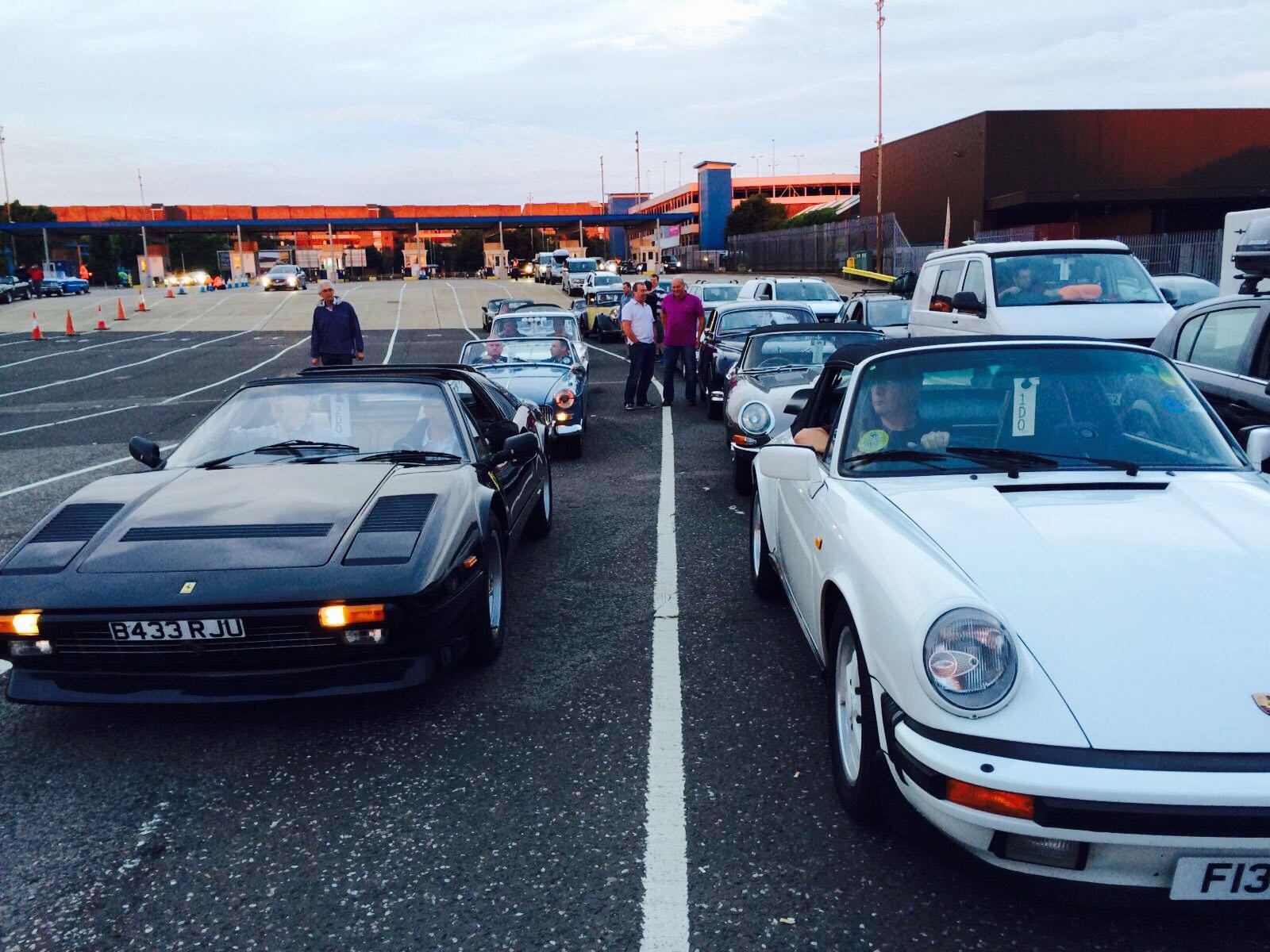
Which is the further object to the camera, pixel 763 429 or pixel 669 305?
pixel 669 305

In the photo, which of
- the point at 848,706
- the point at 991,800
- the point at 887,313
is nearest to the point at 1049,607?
the point at 991,800

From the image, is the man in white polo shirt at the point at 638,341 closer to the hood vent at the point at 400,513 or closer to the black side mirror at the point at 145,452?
the black side mirror at the point at 145,452

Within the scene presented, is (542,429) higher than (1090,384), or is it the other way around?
(1090,384)

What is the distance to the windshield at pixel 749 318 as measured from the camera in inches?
541

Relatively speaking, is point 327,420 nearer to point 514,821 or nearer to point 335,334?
point 514,821

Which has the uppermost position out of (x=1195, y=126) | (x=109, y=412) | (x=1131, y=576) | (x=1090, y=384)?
(x=1195, y=126)

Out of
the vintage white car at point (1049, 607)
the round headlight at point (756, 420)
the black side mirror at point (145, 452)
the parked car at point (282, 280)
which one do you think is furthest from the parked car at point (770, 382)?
the parked car at point (282, 280)

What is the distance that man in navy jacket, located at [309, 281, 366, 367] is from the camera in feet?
35.9

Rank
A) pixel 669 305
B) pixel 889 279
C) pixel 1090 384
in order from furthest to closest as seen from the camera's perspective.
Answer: pixel 889 279
pixel 669 305
pixel 1090 384

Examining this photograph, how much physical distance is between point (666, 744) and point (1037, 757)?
5.60 feet

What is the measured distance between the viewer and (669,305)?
13.6 meters

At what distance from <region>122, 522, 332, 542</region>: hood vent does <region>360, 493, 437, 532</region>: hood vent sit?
0.59 feet

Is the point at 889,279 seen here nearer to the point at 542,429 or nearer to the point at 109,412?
the point at 109,412

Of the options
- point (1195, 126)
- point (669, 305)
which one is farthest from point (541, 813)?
point (1195, 126)
